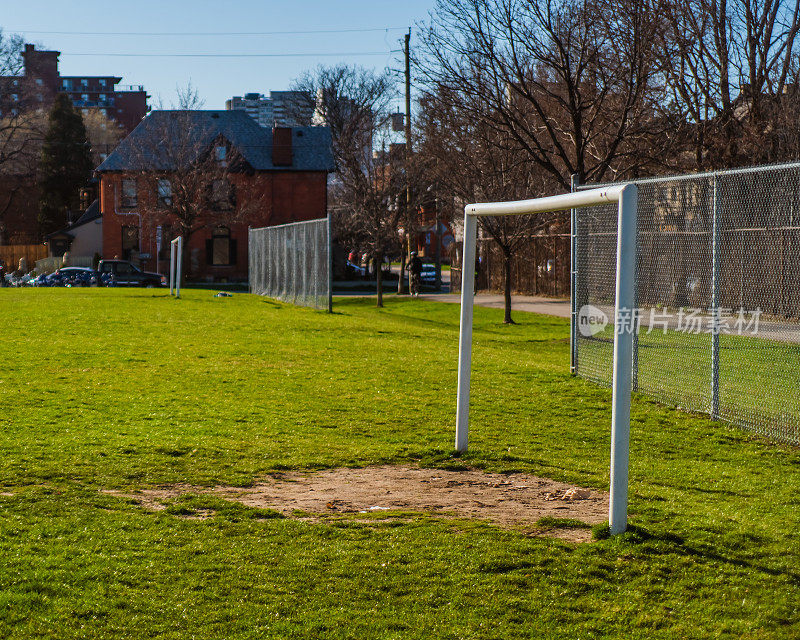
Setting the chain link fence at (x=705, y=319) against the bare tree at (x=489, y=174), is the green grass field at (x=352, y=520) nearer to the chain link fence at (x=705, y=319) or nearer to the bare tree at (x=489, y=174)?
the chain link fence at (x=705, y=319)

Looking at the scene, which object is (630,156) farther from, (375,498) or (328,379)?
(375,498)

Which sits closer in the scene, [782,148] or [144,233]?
[782,148]

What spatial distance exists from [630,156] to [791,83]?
5.07m

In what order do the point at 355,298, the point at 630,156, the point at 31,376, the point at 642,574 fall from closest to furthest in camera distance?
the point at 642,574
the point at 31,376
the point at 630,156
the point at 355,298

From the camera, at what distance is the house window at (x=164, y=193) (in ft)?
158

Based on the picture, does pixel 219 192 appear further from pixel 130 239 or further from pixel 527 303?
pixel 527 303

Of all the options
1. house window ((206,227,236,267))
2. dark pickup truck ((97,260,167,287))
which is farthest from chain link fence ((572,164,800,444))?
house window ((206,227,236,267))

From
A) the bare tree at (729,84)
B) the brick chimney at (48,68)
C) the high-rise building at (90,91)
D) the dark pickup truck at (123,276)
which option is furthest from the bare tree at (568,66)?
the brick chimney at (48,68)

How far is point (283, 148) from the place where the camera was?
5488 cm

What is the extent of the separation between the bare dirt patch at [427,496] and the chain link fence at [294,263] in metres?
17.1

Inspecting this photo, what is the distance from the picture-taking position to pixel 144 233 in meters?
53.8

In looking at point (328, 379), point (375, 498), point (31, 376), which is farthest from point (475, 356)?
point (375, 498)

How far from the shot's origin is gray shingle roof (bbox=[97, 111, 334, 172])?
48906mm

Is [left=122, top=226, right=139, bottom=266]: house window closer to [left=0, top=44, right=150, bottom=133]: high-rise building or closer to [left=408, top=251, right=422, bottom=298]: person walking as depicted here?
[left=408, top=251, right=422, bottom=298]: person walking
